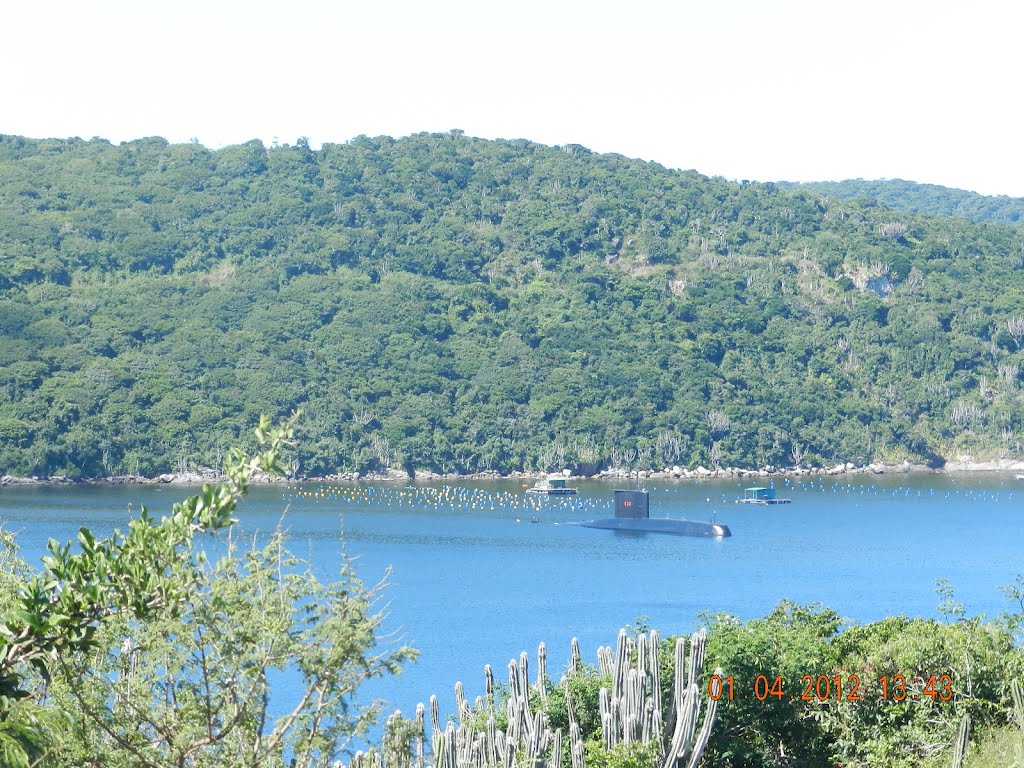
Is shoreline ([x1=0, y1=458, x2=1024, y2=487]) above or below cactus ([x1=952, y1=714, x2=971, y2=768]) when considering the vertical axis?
below

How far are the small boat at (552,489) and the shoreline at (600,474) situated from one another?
451 inches

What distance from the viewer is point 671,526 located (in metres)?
92.8

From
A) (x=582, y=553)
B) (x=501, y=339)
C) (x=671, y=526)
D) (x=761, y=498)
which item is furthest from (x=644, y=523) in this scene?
(x=501, y=339)

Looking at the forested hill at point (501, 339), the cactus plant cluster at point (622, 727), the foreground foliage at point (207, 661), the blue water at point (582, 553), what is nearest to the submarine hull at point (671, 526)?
the blue water at point (582, 553)

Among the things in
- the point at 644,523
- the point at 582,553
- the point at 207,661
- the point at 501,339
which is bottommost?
the point at 582,553

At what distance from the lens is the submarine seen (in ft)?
298

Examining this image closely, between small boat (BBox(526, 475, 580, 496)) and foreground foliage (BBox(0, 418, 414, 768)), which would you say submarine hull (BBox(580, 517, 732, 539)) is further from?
foreground foliage (BBox(0, 418, 414, 768))

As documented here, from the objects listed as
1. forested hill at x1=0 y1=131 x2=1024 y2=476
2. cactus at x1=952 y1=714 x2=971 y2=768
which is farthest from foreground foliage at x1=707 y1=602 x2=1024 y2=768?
forested hill at x1=0 y1=131 x2=1024 y2=476

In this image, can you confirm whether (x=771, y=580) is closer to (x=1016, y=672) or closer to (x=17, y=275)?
(x=1016, y=672)

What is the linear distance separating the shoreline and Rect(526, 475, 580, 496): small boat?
11.5 m

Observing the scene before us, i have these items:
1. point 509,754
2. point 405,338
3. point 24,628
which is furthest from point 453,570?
point 405,338

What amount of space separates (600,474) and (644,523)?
170ft

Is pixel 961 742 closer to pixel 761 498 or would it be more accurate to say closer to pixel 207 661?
pixel 207 661

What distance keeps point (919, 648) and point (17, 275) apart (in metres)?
157
